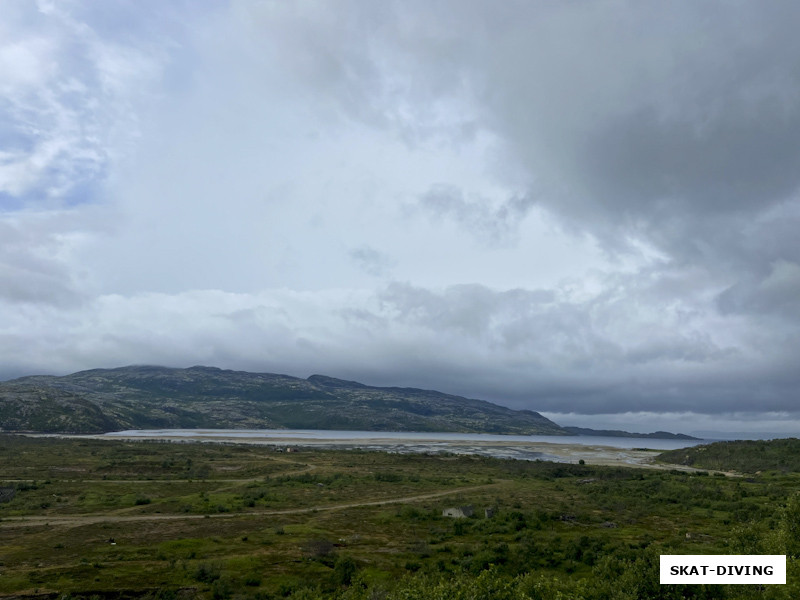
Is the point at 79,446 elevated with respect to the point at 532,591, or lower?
lower

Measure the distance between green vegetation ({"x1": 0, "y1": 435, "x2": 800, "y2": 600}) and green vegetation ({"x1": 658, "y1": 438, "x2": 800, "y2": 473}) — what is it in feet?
66.1

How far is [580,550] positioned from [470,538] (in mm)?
11182

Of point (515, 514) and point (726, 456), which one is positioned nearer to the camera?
point (515, 514)

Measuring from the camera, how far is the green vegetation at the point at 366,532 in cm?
2847

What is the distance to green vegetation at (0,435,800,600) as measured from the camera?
2847 centimetres

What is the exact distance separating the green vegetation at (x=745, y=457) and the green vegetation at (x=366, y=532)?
20139 mm

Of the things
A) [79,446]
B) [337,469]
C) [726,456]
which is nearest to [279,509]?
[337,469]

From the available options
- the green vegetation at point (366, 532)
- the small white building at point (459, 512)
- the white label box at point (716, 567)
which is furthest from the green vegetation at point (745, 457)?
the white label box at point (716, 567)

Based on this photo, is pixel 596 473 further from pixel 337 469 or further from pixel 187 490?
pixel 187 490

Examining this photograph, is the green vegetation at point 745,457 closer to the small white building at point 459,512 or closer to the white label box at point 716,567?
the small white building at point 459,512

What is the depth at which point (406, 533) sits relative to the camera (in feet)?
165

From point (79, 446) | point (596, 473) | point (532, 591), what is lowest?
point (79, 446)

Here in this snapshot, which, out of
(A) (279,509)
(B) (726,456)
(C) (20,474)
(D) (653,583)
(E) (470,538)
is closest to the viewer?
(D) (653,583)

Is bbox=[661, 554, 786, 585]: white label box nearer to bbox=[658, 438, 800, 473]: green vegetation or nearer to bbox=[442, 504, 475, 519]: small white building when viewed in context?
bbox=[442, 504, 475, 519]: small white building
